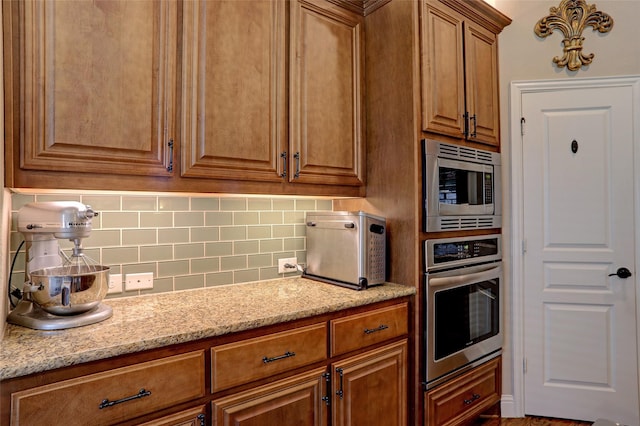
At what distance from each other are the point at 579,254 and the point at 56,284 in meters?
2.77

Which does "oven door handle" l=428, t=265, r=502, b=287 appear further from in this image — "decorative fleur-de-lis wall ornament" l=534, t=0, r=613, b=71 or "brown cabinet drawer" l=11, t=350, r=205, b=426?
"decorative fleur-de-lis wall ornament" l=534, t=0, r=613, b=71

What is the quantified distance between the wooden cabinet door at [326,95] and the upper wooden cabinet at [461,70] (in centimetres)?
39

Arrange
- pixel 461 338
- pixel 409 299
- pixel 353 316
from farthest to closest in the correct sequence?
pixel 461 338, pixel 409 299, pixel 353 316

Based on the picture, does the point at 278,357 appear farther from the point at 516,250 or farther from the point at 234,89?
the point at 516,250

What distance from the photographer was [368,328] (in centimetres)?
181

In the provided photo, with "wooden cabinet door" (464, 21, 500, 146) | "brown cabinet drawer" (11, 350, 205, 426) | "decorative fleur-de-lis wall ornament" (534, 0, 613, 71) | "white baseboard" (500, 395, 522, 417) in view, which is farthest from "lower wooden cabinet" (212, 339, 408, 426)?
"decorative fleur-de-lis wall ornament" (534, 0, 613, 71)

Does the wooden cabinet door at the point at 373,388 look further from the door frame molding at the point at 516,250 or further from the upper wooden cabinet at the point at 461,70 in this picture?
the upper wooden cabinet at the point at 461,70

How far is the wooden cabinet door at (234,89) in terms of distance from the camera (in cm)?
167

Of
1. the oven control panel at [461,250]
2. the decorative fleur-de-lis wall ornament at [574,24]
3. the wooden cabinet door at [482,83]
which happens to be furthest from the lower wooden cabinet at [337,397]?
the decorative fleur-de-lis wall ornament at [574,24]

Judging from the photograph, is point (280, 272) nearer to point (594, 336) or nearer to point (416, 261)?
point (416, 261)

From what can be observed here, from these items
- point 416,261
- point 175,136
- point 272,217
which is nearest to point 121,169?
point 175,136

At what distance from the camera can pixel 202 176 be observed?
1.71 m

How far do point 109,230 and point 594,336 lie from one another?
2.85m

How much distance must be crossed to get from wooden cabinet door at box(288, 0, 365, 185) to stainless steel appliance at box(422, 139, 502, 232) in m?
0.41
